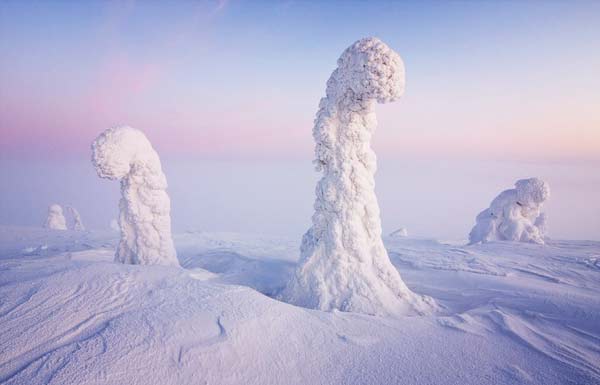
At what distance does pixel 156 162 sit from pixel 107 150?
3.40 feet

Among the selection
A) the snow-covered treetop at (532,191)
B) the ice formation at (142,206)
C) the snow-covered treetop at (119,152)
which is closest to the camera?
the snow-covered treetop at (119,152)

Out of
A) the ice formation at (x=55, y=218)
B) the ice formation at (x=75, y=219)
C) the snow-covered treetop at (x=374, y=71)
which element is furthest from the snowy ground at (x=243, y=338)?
the ice formation at (x=75, y=219)

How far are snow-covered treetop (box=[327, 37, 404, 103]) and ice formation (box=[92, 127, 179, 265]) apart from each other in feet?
15.4

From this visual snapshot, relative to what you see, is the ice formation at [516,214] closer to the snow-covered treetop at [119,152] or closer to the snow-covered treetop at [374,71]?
the snow-covered treetop at [374,71]

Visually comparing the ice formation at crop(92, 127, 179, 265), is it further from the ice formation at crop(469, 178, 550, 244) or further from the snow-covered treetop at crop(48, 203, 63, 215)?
the snow-covered treetop at crop(48, 203, 63, 215)

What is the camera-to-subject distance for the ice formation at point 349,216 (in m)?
4.79

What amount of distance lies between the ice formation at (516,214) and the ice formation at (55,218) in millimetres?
23495

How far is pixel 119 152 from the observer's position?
20.6 ft

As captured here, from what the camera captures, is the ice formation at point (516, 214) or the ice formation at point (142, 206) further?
the ice formation at point (516, 214)

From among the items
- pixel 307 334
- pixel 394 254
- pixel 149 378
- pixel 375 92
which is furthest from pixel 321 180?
pixel 394 254

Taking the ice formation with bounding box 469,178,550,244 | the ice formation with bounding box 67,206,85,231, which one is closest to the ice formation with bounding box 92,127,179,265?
the ice formation with bounding box 469,178,550,244

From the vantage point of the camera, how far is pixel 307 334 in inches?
132

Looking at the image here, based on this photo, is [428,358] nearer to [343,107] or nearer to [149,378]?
[149,378]

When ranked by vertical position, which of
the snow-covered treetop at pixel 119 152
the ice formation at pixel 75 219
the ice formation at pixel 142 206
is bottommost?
the ice formation at pixel 75 219
